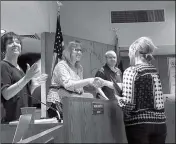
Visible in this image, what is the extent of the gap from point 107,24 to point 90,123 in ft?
6.98

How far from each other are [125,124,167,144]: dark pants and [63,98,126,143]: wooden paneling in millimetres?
182

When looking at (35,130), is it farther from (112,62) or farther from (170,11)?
(170,11)

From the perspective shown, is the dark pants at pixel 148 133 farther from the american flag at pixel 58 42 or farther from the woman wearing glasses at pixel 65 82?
the american flag at pixel 58 42

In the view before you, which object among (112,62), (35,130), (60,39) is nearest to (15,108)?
(35,130)

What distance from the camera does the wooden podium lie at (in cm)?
91

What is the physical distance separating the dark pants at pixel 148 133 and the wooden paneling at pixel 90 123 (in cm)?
18

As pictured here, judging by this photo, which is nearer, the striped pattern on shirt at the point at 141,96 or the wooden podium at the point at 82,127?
the wooden podium at the point at 82,127

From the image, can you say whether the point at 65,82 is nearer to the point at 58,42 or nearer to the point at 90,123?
the point at 90,123

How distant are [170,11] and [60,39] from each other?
2113mm

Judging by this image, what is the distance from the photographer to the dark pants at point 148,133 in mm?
1542

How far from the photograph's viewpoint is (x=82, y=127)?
1.25 meters

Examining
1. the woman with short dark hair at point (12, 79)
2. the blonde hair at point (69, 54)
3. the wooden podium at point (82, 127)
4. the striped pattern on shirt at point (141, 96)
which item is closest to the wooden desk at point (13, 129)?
the wooden podium at point (82, 127)

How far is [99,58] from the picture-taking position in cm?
262

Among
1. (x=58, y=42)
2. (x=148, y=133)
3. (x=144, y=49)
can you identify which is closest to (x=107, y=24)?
(x=58, y=42)
